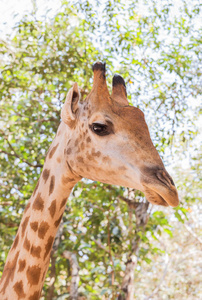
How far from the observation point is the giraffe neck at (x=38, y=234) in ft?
5.78

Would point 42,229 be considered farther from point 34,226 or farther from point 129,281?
point 129,281

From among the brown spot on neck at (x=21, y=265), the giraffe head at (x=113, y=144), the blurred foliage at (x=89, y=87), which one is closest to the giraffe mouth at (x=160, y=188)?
the giraffe head at (x=113, y=144)

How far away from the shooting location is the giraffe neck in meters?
1.76

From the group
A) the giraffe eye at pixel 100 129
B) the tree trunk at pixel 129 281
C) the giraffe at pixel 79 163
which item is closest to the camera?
the giraffe at pixel 79 163

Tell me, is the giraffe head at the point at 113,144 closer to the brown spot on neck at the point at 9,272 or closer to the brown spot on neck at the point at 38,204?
the brown spot on neck at the point at 38,204

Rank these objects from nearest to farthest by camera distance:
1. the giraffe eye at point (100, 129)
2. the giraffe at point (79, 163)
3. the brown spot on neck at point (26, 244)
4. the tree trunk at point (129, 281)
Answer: the giraffe at point (79, 163) < the giraffe eye at point (100, 129) < the brown spot on neck at point (26, 244) < the tree trunk at point (129, 281)

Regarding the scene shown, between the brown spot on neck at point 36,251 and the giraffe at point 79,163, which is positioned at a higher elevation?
the giraffe at point 79,163

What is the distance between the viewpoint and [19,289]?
68.8 inches

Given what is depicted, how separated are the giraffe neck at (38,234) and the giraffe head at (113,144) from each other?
0.11 meters

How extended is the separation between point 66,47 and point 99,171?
3.27 m

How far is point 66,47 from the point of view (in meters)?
4.63

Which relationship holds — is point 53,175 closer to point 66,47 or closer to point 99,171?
point 99,171

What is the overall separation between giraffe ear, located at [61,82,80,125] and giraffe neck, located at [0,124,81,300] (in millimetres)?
126

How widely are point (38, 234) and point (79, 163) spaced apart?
16.5 inches
